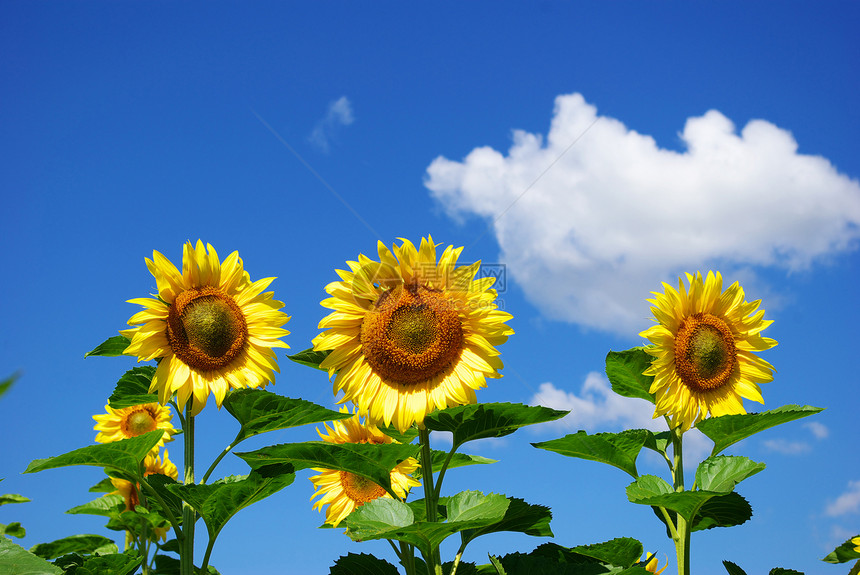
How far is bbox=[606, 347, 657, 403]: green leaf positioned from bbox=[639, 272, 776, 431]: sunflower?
0.07 metres

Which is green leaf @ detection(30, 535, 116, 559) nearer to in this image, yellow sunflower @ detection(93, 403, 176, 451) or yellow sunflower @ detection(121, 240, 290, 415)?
yellow sunflower @ detection(93, 403, 176, 451)

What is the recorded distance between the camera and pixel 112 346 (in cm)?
497

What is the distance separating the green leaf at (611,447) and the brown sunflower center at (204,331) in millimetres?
2223

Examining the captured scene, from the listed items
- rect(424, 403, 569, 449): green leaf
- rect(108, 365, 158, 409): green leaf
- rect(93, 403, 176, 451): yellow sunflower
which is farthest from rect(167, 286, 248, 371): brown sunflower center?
rect(93, 403, 176, 451): yellow sunflower

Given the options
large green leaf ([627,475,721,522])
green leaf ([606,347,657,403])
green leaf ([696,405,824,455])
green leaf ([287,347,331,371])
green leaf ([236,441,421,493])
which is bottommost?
green leaf ([236,441,421,493])

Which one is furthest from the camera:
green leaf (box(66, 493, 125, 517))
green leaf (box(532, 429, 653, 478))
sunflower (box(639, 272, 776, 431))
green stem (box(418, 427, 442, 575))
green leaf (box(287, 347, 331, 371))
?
green leaf (box(66, 493, 125, 517))

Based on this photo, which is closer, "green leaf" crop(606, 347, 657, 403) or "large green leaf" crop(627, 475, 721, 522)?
"large green leaf" crop(627, 475, 721, 522)

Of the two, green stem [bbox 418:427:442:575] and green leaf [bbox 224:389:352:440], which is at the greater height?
green leaf [bbox 224:389:352:440]

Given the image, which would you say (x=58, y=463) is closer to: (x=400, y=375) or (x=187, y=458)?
(x=187, y=458)

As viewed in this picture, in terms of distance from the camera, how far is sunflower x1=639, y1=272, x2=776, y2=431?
5.11 metres

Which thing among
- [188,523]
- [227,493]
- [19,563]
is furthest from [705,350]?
[19,563]

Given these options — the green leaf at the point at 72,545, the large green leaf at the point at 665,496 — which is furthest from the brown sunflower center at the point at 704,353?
the green leaf at the point at 72,545

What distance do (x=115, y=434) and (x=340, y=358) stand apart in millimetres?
4505

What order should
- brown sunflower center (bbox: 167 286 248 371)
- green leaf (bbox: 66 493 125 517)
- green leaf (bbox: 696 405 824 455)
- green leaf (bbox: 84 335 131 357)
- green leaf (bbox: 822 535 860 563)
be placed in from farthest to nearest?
green leaf (bbox: 66 493 125 517) < green leaf (bbox: 822 535 860 563) < green leaf (bbox: 84 335 131 357) < brown sunflower center (bbox: 167 286 248 371) < green leaf (bbox: 696 405 824 455)
